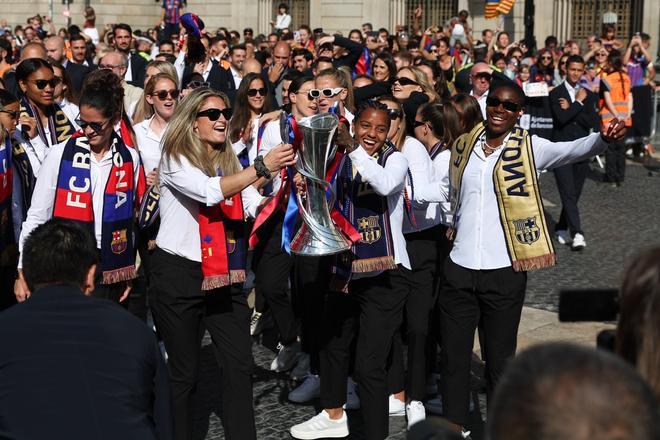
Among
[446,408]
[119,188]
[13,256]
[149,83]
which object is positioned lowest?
[446,408]

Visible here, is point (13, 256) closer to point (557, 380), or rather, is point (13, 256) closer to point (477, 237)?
point (477, 237)

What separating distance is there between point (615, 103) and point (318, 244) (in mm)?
11183

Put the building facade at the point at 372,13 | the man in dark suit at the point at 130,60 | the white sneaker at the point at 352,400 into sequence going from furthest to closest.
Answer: the building facade at the point at 372,13 < the man in dark suit at the point at 130,60 < the white sneaker at the point at 352,400

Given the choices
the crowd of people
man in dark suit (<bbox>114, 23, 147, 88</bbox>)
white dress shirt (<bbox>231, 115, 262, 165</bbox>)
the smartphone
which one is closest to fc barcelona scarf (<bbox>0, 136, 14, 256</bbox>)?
the crowd of people

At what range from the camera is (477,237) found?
5398mm

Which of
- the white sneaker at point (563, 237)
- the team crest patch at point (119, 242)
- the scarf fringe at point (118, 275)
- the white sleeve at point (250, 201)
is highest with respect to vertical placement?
the white sleeve at point (250, 201)

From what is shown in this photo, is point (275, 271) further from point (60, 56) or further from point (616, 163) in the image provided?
point (616, 163)

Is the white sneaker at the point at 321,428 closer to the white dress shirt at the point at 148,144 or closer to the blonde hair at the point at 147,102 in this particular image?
the white dress shirt at the point at 148,144

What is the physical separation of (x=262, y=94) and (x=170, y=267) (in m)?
2.81

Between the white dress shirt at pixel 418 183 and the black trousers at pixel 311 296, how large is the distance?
652 mm

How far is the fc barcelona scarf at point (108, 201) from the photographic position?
5.35m

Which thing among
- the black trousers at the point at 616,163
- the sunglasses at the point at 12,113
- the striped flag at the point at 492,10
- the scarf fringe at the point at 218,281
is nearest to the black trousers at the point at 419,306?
the scarf fringe at the point at 218,281

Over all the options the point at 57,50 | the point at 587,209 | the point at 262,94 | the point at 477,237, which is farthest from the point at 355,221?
the point at 587,209

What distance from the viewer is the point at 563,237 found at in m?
11.2
